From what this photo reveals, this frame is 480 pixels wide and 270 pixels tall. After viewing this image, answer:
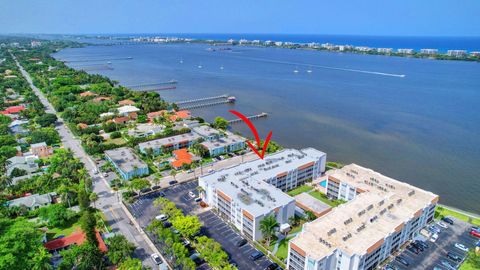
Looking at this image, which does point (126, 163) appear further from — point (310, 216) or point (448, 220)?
point (448, 220)

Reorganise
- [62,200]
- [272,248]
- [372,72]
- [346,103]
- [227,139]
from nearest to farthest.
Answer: [272,248]
[62,200]
[227,139]
[346,103]
[372,72]

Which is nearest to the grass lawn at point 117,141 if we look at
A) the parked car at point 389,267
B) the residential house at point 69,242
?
the residential house at point 69,242

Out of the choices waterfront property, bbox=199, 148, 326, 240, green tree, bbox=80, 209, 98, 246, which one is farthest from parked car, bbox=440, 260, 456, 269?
green tree, bbox=80, 209, 98, 246

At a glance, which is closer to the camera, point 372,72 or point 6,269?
point 6,269

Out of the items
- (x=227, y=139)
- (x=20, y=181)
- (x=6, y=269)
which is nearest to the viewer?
(x=6, y=269)

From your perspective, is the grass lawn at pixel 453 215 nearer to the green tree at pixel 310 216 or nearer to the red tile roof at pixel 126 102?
the green tree at pixel 310 216

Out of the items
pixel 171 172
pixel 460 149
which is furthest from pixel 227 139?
pixel 460 149

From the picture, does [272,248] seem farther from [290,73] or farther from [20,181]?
[290,73]
